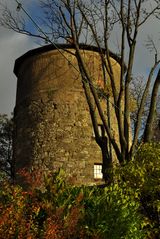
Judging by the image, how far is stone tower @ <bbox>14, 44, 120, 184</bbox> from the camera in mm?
18172

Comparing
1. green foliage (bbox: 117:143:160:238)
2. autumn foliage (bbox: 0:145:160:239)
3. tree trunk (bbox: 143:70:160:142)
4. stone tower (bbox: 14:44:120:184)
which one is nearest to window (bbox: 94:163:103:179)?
stone tower (bbox: 14:44:120:184)

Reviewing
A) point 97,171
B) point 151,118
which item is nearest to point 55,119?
point 97,171

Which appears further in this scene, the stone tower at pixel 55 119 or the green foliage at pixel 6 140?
the green foliage at pixel 6 140

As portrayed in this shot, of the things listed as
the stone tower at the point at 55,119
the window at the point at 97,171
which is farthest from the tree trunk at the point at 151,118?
the window at the point at 97,171

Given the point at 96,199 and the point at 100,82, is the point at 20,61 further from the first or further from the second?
the point at 96,199

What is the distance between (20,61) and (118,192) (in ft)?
44.1

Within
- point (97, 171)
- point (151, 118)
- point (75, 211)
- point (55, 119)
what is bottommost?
point (75, 211)

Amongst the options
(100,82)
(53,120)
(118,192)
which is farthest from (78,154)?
(118,192)

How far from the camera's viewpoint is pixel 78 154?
1823 centimetres

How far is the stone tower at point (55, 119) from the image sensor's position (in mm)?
18172

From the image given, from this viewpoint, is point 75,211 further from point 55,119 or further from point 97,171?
point 55,119

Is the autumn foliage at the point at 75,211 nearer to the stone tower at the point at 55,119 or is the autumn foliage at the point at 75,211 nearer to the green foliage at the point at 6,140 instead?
the stone tower at the point at 55,119

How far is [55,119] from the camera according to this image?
18.7 metres

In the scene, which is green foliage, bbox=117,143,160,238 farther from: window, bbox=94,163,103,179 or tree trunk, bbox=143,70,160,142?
window, bbox=94,163,103,179
